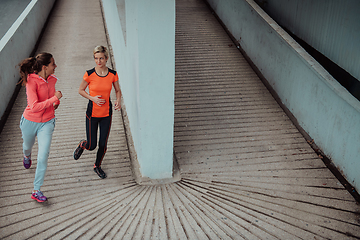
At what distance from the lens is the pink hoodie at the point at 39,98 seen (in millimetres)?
3762

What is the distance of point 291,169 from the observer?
501 centimetres

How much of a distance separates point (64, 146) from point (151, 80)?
2164 millimetres

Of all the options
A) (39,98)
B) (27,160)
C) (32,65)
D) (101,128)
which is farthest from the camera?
(27,160)

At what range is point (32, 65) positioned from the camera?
148 inches

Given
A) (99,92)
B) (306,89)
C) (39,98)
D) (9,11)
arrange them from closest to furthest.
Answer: (39,98) → (99,92) → (306,89) → (9,11)

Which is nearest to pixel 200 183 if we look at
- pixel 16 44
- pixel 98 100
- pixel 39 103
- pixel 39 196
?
pixel 98 100

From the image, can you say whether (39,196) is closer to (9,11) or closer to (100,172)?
(100,172)

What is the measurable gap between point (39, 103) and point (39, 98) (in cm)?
12

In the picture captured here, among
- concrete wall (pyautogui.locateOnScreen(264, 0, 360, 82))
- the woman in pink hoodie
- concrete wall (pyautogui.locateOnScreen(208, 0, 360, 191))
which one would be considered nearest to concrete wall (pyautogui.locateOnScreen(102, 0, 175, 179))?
the woman in pink hoodie

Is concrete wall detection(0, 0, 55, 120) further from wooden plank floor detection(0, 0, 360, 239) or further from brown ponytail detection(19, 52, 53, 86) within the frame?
brown ponytail detection(19, 52, 53, 86)

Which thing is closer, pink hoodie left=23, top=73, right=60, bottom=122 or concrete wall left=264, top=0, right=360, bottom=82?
pink hoodie left=23, top=73, right=60, bottom=122

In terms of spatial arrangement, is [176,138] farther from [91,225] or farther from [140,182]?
[91,225]

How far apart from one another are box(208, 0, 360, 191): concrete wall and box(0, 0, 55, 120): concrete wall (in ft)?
16.7

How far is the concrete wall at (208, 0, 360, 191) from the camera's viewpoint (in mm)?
4719
